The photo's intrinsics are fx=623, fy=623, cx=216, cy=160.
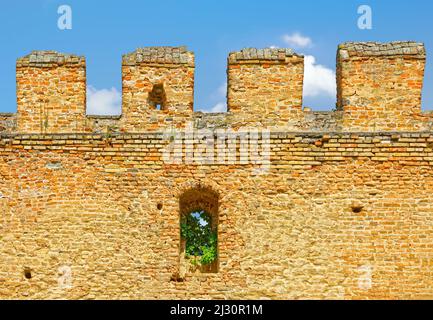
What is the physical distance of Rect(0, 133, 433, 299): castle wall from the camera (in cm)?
789

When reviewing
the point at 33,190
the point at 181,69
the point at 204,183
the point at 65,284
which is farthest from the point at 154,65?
the point at 65,284

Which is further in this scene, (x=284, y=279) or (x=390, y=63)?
(x=390, y=63)

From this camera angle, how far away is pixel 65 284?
7.92 m

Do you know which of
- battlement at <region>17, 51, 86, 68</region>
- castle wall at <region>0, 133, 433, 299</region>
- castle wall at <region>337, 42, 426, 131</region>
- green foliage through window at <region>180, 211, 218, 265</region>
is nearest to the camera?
castle wall at <region>0, 133, 433, 299</region>

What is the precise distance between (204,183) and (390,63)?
3.05 meters

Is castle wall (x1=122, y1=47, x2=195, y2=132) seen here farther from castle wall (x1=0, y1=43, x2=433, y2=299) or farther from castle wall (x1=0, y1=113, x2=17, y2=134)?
castle wall (x1=0, y1=113, x2=17, y2=134)

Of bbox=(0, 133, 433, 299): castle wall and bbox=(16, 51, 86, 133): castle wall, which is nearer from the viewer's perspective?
bbox=(0, 133, 433, 299): castle wall

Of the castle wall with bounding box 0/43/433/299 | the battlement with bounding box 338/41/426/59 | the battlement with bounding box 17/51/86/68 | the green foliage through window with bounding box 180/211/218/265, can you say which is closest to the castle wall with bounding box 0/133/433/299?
the castle wall with bounding box 0/43/433/299

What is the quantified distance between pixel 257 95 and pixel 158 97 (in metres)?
1.39

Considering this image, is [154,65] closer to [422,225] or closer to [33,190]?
[33,190]

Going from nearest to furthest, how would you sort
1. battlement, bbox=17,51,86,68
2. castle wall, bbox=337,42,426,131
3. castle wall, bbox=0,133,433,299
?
castle wall, bbox=0,133,433,299 < castle wall, bbox=337,42,426,131 < battlement, bbox=17,51,86,68

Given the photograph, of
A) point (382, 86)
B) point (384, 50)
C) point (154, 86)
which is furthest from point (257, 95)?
point (384, 50)

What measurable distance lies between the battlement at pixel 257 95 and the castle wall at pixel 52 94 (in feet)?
0.05

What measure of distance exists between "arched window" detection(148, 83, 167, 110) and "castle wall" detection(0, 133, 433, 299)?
0.64 m
